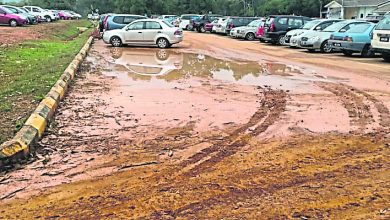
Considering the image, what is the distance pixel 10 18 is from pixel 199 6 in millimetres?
52240

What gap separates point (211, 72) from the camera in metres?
12.9

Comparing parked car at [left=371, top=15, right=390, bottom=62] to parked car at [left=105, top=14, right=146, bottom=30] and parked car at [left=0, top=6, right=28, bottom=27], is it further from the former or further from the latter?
parked car at [left=0, top=6, right=28, bottom=27]

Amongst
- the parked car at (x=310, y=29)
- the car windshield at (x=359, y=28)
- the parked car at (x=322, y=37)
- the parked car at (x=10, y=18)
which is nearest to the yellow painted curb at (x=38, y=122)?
the car windshield at (x=359, y=28)

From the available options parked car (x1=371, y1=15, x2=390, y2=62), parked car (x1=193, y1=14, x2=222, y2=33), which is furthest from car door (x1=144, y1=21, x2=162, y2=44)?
parked car (x1=193, y1=14, x2=222, y2=33)

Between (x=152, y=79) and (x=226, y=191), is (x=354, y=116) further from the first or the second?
(x=152, y=79)

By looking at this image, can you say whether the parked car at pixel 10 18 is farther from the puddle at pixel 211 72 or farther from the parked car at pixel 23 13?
the puddle at pixel 211 72

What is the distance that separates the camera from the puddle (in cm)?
1103

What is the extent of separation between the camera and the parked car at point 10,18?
3481 cm

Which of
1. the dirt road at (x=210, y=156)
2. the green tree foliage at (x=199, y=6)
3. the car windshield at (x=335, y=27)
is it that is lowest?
the dirt road at (x=210, y=156)

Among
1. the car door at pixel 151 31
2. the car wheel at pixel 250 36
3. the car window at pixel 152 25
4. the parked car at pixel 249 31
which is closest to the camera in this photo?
the car door at pixel 151 31

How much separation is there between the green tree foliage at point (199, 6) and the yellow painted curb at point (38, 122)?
70.9 metres

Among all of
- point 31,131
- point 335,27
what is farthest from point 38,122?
point 335,27

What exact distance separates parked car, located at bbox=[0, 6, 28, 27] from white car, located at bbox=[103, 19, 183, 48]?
16473 millimetres

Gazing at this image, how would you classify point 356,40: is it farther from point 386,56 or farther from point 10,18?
point 10,18
